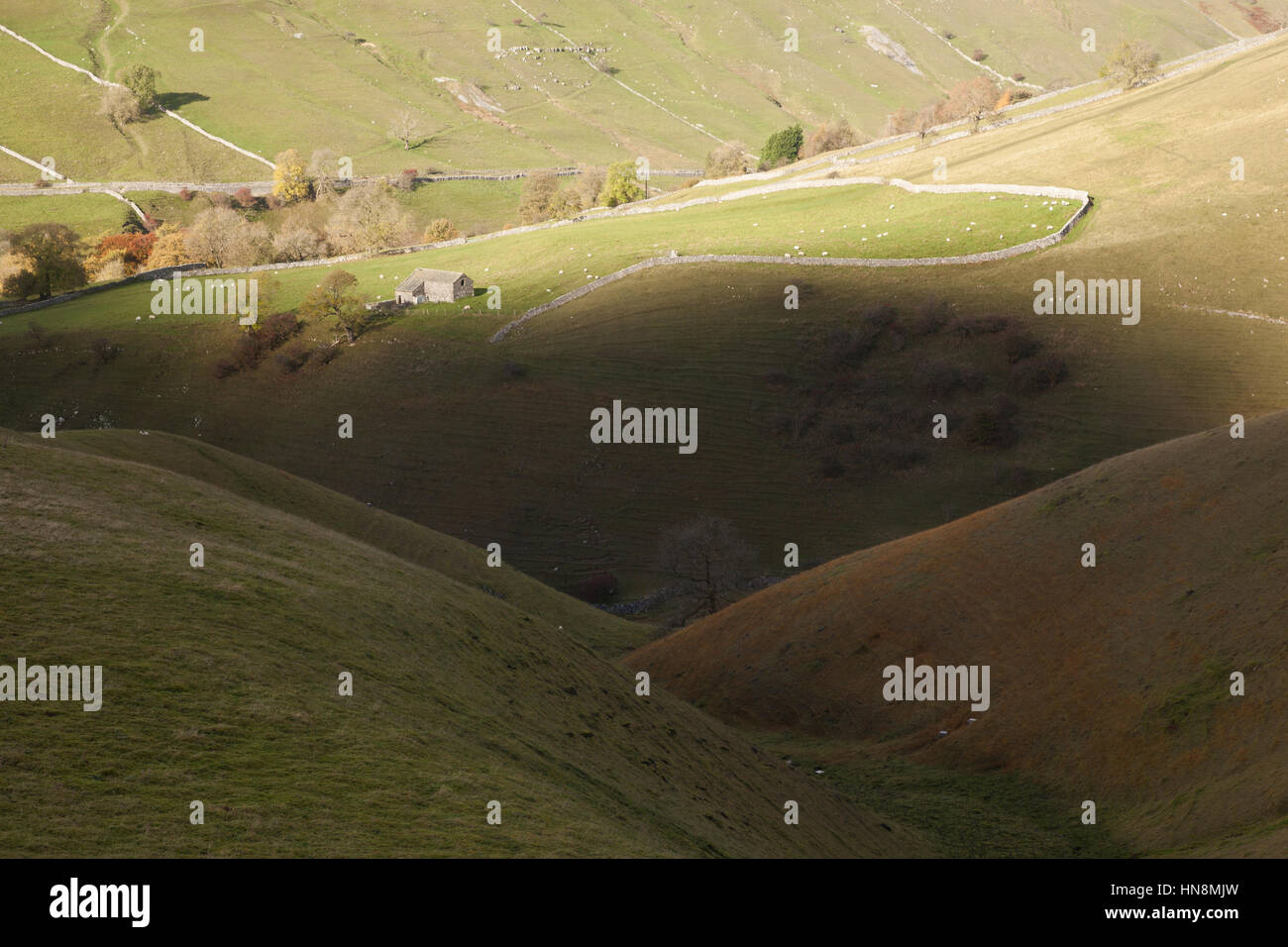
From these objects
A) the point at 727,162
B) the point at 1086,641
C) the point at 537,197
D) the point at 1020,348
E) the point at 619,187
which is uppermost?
the point at 727,162

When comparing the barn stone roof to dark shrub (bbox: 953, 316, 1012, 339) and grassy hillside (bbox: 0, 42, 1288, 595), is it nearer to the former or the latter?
grassy hillside (bbox: 0, 42, 1288, 595)

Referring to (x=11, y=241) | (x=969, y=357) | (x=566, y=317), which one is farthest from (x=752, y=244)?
(x=11, y=241)

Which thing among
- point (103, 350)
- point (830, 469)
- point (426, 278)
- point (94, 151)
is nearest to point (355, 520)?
point (830, 469)

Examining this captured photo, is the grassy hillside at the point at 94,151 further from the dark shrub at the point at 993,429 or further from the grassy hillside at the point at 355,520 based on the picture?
the grassy hillside at the point at 355,520

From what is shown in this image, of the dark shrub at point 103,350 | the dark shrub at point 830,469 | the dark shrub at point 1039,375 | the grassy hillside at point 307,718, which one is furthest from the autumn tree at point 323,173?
the grassy hillside at point 307,718

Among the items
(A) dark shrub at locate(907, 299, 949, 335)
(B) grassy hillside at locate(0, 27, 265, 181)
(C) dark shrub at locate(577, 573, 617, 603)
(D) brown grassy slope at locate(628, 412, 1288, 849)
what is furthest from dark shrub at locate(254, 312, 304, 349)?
(B) grassy hillside at locate(0, 27, 265, 181)

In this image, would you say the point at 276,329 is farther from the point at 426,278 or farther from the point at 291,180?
the point at 291,180
